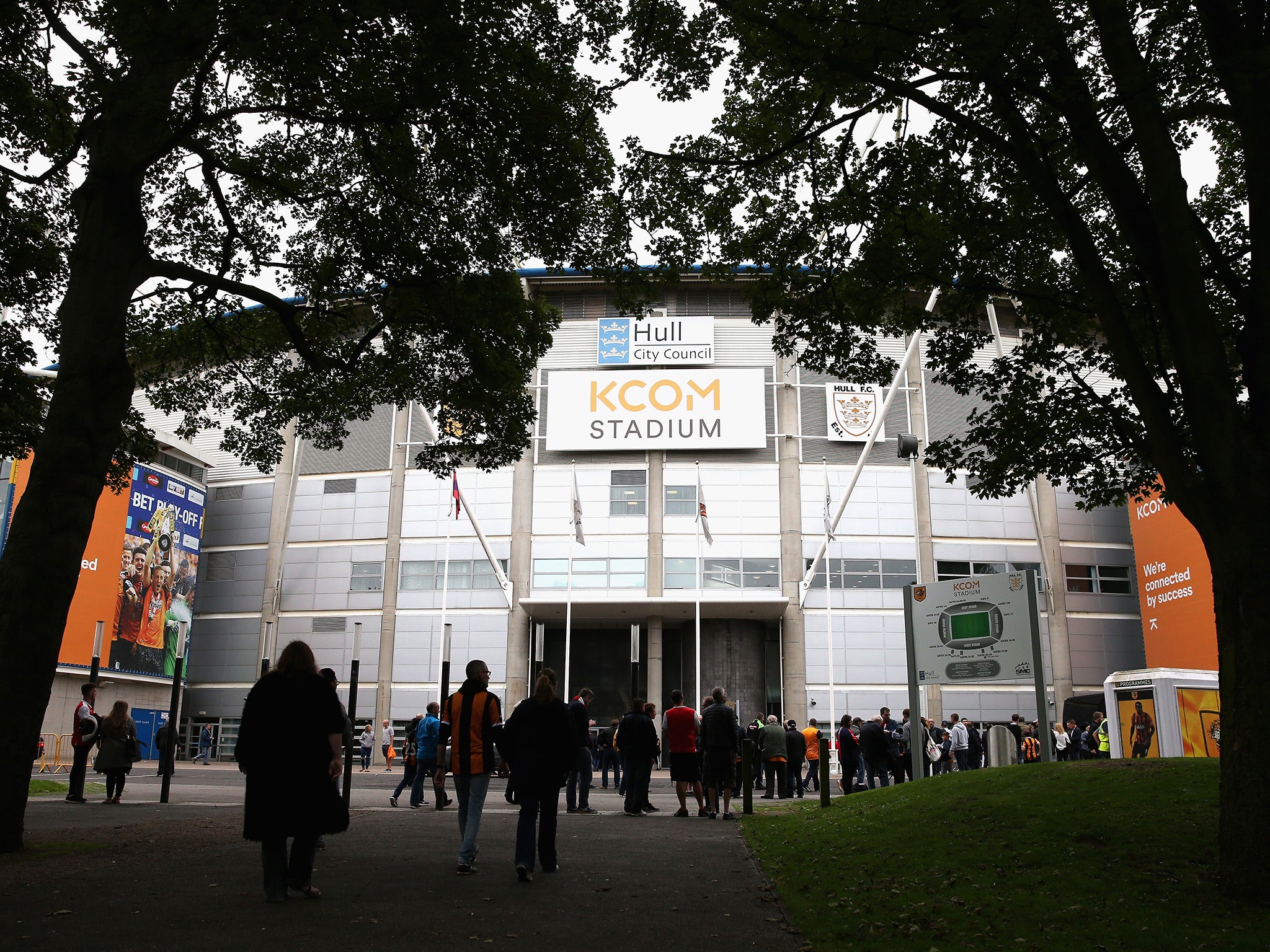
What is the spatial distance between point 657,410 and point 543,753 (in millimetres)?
38907

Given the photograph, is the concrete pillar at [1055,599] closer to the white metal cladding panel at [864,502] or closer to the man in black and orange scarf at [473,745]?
the white metal cladding panel at [864,502]

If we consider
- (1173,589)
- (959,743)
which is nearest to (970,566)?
(1173,589)

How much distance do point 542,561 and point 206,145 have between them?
113 feet

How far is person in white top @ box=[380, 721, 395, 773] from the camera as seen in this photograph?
43.7 meters

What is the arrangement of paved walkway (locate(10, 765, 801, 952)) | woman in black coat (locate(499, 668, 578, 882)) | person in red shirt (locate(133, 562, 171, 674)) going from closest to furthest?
1. paved walkway (locate(10, 765, 801, 952))
2. woman in black coat (locate(499, 668, 578, 882))
3. person in red shirt (locate(133, 562, 171, 674))

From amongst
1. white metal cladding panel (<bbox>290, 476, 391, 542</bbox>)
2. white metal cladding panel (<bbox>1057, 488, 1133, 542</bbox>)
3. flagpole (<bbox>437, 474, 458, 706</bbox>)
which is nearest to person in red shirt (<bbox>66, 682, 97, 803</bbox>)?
flagpole (<bbox>437, 474, 458, 706</bbox>)

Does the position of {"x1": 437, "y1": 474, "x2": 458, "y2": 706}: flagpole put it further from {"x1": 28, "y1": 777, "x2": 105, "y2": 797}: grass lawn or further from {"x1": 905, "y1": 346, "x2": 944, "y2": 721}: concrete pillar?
{"x1": 28, "y1": 777, "x2": 105, "y2": 797}: grass lawn

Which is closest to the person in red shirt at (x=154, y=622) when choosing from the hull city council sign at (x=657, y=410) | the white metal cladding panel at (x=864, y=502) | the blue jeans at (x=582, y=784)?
the hull city council sign at (x=657, y=410)

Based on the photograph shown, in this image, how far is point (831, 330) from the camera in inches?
472

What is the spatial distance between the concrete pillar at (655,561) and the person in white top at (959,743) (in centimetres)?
2014

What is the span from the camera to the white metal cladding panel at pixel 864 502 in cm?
4528

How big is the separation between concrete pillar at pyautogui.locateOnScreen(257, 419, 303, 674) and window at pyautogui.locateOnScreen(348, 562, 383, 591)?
3605 millimetres

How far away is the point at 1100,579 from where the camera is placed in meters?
46.1

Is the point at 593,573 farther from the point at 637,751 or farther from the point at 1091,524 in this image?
the point at 637,751
